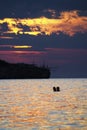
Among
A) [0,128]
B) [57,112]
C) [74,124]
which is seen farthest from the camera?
[57,112]

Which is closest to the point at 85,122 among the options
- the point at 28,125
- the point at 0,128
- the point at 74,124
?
the point at 74,124

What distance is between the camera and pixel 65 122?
64812 millimetres

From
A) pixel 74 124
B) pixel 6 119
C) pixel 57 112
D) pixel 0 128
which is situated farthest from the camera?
pixel 57 112

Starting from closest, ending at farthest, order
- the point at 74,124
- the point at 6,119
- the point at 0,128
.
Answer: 1. the point at 0,128
2. the point at 74,124
3. the point at 6,119

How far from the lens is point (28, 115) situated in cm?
7462

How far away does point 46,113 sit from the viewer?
3076 inches

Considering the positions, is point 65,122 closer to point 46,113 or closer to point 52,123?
point 52,123

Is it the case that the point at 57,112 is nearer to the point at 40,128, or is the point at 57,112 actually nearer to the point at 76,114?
the point at 76,114

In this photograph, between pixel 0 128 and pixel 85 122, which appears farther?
pixel 85 122

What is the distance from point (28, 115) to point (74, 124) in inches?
523

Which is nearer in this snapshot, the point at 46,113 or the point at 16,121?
the point at 16,121

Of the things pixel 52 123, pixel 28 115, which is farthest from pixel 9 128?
pixel 28 115

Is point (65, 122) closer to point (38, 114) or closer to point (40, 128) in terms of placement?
point (40, 128)

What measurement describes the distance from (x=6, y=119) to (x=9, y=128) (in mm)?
9934
